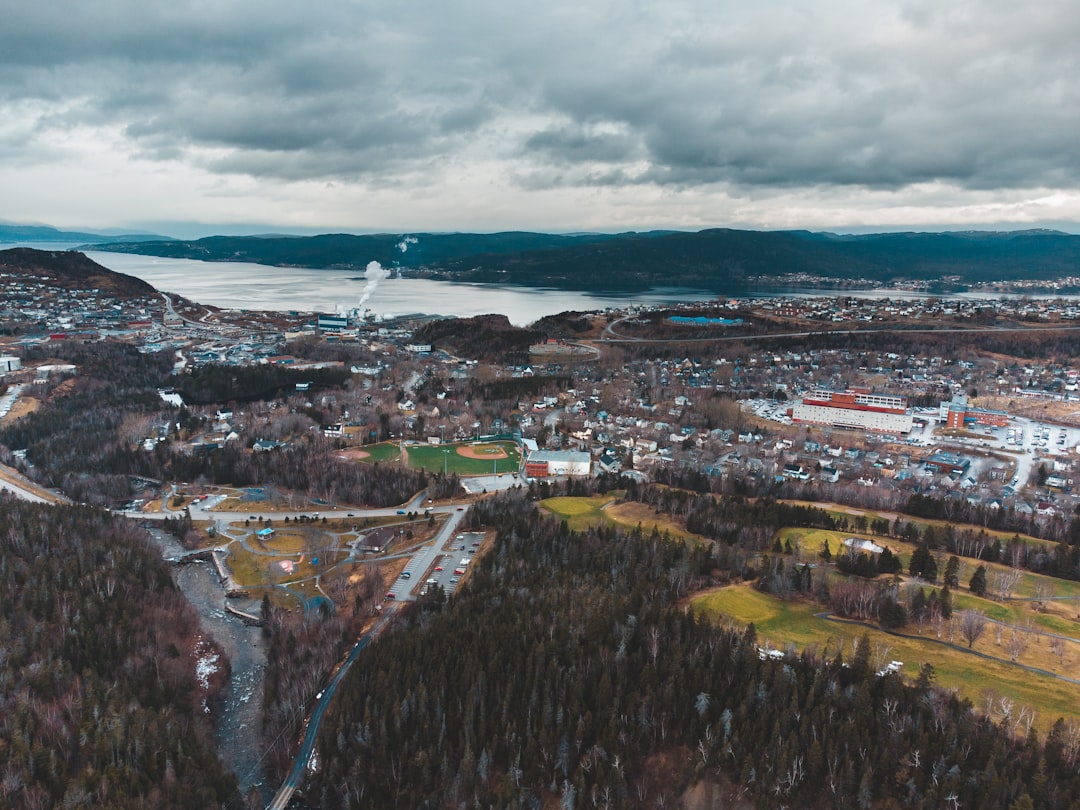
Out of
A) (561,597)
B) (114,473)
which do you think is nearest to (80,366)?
(114,473)

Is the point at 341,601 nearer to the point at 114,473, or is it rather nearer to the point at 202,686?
the point at 202,686

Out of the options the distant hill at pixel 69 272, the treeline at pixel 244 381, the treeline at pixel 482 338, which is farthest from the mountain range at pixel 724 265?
the treeline at pixel 244 381

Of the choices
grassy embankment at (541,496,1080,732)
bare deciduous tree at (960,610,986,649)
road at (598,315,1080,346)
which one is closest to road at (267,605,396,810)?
grassy embankment at (541,496,1080,732)

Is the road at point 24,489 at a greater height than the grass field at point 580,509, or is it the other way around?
the grass field at point 580,509

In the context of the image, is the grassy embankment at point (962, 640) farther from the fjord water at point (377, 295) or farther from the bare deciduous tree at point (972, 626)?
the fjord water at point (377, 295)

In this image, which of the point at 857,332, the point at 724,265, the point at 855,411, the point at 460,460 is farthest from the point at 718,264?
the point at 460,460

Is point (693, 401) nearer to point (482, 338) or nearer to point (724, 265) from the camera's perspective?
point (482, 338)
